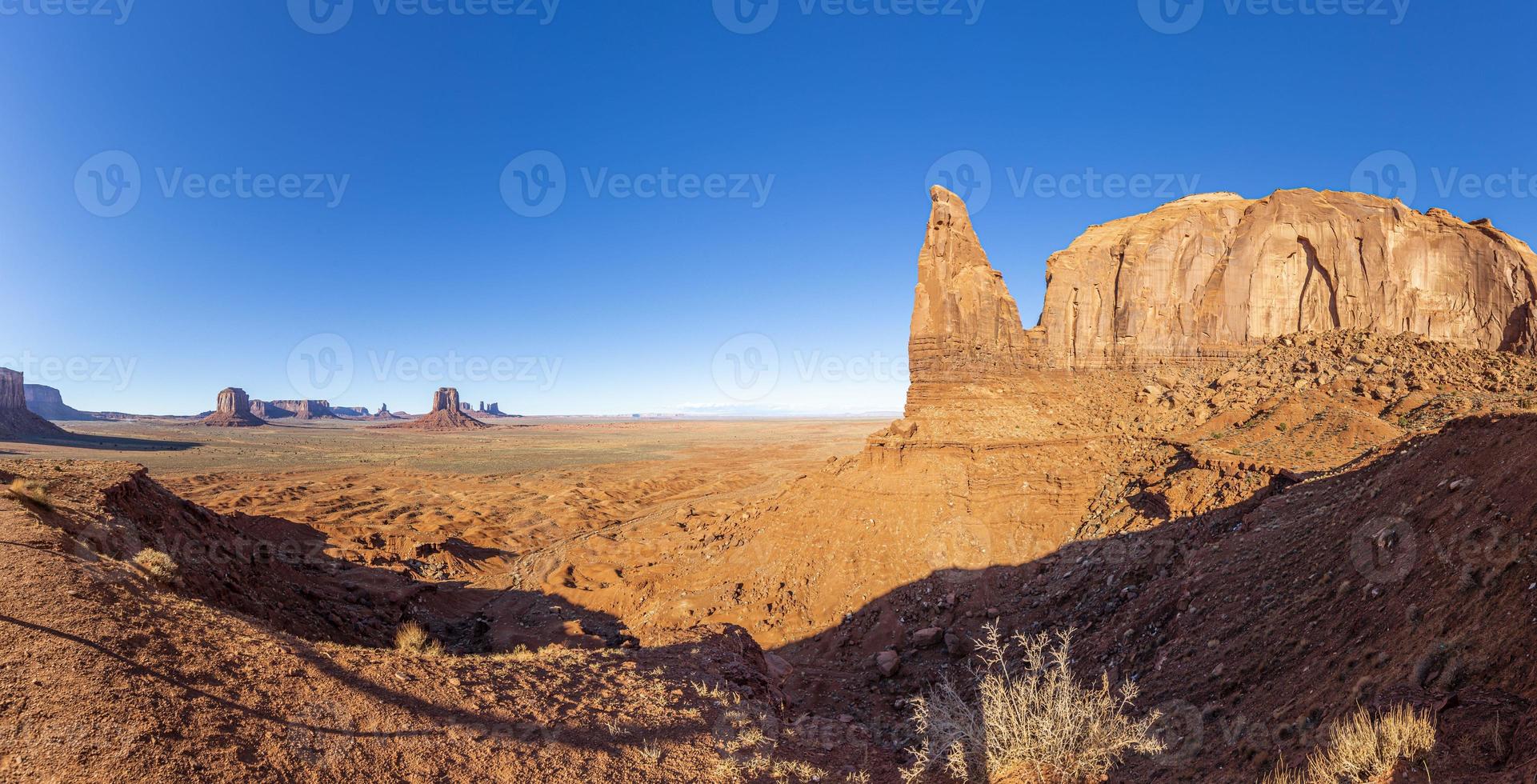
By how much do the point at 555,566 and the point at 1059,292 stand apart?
87.3 feet

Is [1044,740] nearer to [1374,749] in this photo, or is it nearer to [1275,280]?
[1374,749]

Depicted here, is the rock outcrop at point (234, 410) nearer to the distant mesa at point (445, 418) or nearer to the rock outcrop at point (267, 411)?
the rock outcrop at point (267, 411)

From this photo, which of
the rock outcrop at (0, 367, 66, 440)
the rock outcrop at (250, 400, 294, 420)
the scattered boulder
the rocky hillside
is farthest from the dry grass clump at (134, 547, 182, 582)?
the rock outcrop at (250, 400, 294, 420)

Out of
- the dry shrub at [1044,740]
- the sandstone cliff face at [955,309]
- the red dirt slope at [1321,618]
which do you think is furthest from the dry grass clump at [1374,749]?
the sandstone cliff face at [955,309]

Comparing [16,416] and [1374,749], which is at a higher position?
[16,416]

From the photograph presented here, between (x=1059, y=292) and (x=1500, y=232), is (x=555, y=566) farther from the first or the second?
(x=1500, y=232)

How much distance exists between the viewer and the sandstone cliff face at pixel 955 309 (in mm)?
22969

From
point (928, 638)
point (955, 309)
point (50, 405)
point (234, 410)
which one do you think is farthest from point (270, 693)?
point (50, 405)

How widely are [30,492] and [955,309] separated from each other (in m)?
25.1

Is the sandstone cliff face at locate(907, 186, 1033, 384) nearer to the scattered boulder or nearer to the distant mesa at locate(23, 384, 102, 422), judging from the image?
the scattered boulder

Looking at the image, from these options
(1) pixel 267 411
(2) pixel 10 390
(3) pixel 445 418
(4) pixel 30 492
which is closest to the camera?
(4) pixel 30 492

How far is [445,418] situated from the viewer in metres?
144

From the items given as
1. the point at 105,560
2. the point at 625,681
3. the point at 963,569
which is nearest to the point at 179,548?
the point at 105,560

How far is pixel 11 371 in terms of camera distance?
90125mm
